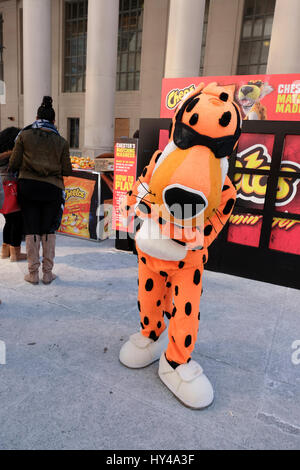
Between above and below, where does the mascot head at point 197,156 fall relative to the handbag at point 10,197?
above

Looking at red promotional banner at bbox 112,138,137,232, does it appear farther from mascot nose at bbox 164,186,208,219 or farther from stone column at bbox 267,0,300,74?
stone column at bbox 267,0,300,74

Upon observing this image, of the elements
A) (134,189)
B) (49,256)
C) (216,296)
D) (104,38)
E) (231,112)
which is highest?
(104,38)

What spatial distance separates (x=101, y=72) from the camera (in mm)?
14227

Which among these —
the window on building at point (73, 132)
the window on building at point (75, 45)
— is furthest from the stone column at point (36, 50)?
the window on building at point (73, 132)

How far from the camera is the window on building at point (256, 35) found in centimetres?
1639

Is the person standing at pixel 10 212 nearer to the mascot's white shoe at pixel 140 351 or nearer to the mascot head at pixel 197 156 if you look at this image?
the mascot's white shoe at pixel 140 351

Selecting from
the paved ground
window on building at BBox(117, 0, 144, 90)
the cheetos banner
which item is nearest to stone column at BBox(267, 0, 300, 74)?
the cheetos banner

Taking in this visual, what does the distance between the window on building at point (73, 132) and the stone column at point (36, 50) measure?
609cm

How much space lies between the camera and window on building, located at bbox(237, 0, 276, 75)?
53.8 ft
